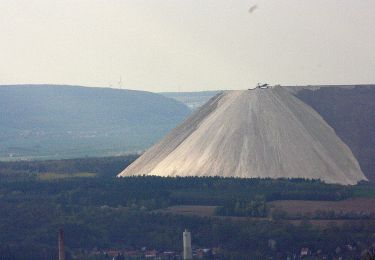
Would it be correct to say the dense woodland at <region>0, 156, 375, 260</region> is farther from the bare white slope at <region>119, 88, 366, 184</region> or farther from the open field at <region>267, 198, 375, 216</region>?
the bare white slope at <region>119, 88, 366, 184</region>

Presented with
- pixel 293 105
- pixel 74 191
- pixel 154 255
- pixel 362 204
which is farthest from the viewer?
pixel 293 105

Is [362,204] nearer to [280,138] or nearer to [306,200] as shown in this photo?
[306,200]

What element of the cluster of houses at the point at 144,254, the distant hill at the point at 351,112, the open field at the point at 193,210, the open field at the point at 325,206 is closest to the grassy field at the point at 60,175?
the distant hill at the point at 351,112

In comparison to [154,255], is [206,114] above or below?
above

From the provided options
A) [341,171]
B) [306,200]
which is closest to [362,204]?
[306,200]

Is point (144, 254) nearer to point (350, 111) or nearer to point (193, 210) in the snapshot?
point (193, 210)

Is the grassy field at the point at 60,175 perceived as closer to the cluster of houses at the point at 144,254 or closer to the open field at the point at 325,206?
the open field at the point at 325,206
